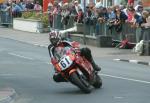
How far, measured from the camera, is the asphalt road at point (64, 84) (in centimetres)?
1416

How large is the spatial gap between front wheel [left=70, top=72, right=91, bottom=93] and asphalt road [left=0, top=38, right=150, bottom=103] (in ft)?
0.52

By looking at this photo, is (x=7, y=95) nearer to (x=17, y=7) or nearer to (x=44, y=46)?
(x=44, y=46)

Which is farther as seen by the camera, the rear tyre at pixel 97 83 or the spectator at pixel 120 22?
the spectator at pixel 120 22

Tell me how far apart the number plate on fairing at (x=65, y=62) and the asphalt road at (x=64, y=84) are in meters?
0.65

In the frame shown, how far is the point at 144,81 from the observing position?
17.1m

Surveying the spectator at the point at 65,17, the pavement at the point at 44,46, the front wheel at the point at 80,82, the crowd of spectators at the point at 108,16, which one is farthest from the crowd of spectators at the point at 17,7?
the front wheel at the point at 80,82

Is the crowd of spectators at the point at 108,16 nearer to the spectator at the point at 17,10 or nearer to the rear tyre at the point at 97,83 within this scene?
the spectator at the point at 17,10

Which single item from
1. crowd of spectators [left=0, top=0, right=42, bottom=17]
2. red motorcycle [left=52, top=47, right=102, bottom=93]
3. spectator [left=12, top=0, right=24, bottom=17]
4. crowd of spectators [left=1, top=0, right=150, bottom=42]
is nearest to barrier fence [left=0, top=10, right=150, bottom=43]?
crowd of spectators [left=1, top=0, right=150, bottom=42]

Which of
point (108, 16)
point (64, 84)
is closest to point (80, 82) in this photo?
point (64, 84)

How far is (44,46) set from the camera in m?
32.1

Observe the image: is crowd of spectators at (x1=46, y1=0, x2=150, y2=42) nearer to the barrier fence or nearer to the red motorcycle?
the barrier fence

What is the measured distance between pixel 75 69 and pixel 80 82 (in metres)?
0.34

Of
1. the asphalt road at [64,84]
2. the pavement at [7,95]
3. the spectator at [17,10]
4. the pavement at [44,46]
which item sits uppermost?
the spectator at [17,10]

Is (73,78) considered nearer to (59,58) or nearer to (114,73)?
(59,58)
